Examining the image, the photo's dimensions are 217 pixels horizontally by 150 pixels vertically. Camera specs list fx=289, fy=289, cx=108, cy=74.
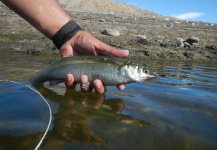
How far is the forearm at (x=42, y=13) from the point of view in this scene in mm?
3719

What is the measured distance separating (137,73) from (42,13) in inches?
60.7

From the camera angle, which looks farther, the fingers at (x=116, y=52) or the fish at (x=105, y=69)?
the fingers at (x=116, y=52)

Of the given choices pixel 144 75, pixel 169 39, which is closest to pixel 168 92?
pixel 144 75

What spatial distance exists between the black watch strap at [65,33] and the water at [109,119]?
0.82 meters

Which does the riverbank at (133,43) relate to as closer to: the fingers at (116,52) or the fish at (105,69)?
the fingers at (116,52)

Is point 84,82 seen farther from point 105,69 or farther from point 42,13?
point 42,13

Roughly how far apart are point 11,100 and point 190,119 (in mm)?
2406

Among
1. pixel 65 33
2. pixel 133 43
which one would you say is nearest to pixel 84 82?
pixel 65 33

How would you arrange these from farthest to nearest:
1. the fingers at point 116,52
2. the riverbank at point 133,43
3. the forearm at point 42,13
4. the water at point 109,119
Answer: the riverbank at point 133,43
the fingers at point 116,52
the forearm at point 42,13
the water at point 109,119

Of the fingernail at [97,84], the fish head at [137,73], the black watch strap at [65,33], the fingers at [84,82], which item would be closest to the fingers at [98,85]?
the fingernail at [97,84]

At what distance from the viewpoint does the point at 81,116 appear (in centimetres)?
342

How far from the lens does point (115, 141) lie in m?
2.74

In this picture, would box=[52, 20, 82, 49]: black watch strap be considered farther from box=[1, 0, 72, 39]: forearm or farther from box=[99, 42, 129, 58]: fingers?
box=[99, 42, 129, 58]: fingers

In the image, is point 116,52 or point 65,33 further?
point 65,33
